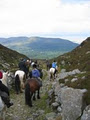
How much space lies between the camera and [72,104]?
1486 centimetres

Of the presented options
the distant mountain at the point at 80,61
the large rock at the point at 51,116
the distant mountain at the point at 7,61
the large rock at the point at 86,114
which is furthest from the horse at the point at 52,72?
the large rock at the point at 86,114

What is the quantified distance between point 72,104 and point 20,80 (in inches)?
432

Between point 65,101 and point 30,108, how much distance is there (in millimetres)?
6184

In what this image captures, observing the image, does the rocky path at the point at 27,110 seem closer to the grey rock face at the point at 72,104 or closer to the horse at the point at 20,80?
the horse at the point at 20,80

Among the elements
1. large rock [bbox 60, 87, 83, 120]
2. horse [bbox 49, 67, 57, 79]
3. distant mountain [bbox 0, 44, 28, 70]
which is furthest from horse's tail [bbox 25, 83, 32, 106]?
distant mountain [bbox 0, 44, 28, 70]

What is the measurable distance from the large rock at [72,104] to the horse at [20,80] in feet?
32.5

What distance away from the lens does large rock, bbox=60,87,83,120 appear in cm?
1467

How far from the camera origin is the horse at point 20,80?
81.6 feet

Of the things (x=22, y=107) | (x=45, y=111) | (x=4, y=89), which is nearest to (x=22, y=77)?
(x=22, y=107)

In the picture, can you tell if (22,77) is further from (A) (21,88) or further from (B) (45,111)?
(B) (45,111)

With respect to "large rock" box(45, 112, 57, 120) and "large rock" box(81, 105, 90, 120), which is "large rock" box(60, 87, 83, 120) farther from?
"large rock" box(45, 112, 57, 120)

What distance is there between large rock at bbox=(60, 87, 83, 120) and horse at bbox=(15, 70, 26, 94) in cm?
990

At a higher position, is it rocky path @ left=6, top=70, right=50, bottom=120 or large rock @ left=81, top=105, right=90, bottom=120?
large rock @ left=81, top=105, right=90, bottom=120


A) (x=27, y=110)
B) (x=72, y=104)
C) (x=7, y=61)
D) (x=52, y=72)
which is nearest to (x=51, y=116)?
(x=27, y=110)
